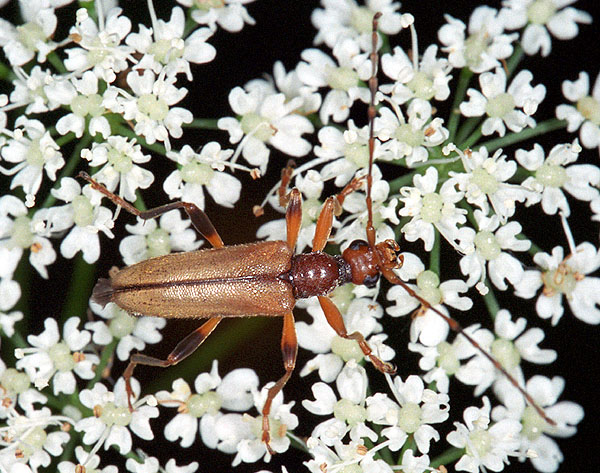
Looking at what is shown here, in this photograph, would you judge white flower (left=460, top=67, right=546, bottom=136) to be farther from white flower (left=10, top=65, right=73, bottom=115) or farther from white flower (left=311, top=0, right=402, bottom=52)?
white flower (left=10, top=65, right=73, bottom=115)

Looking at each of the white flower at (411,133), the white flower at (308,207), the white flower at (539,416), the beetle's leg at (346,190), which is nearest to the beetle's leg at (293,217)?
the white flower at (308,207)

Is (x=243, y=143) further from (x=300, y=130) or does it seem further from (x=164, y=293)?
(x=164, y=293)

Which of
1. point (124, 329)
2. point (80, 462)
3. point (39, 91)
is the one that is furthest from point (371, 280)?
point (39, 91)

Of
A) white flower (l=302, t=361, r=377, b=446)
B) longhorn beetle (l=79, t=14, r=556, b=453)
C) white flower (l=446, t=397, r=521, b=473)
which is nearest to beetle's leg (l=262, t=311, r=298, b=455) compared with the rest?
longhorn beetle (l=79, t=14, r=556, b=453)

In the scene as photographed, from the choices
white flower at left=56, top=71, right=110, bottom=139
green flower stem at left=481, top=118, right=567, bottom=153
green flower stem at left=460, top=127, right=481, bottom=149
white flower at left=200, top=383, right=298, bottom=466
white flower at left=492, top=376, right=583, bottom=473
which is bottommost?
white flower at left=492, top=376, right=583, bottom=473

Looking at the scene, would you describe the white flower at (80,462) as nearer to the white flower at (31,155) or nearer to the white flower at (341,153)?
the white flower at (31,155)

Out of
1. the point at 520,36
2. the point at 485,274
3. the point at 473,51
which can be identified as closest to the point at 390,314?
the point at 485,274

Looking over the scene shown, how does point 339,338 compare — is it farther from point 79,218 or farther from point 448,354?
point 79,218
